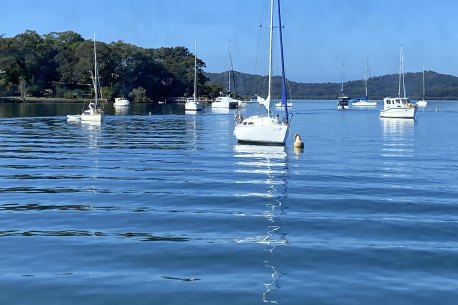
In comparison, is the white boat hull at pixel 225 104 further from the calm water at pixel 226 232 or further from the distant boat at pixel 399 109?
the calm water at pixel 226 232

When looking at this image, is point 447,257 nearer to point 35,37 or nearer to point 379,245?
point 379,245

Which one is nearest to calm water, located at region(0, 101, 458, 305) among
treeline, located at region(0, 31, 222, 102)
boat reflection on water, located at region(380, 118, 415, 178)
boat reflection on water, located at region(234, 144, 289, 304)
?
boat reflection on water, located at region(234, 144, 289, 304)

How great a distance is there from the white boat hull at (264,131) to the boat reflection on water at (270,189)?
0.83 metres

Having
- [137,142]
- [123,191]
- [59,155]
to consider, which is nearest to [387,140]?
[137,142]

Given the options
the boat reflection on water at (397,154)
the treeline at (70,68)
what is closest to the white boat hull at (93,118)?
the boat reflection on water at (397,154)

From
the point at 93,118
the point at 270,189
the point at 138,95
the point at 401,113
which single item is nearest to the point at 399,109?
the point at 401,113

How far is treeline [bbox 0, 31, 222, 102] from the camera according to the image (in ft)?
500

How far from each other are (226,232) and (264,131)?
28.4m

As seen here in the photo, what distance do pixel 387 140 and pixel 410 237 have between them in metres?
38.1

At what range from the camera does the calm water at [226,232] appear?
466 inches

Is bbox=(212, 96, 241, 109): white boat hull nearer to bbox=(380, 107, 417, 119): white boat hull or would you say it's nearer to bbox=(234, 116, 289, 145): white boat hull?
bbox=(380, 107, 417, 119): white boat hull

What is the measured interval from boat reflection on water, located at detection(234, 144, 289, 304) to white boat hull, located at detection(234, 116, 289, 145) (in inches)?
32.5

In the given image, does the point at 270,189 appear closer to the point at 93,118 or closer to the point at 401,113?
the point at 93,118

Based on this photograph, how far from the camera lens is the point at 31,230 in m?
16.6
